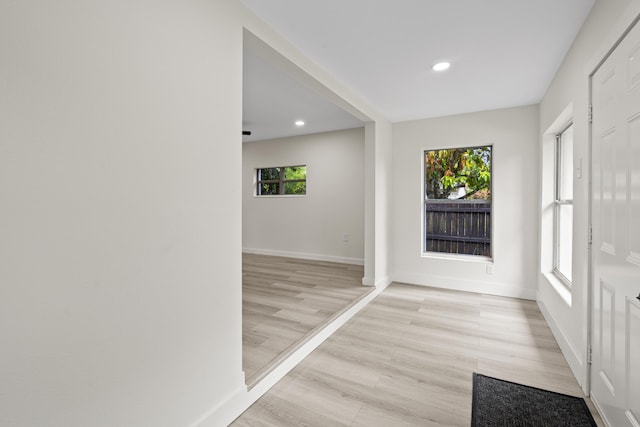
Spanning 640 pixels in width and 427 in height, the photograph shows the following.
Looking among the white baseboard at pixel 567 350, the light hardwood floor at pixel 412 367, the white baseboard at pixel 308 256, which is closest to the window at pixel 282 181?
the white baseboard at pixel 308 256

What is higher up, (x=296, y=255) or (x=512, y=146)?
(x=512, y=146)

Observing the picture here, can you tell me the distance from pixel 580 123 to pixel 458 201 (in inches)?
90.1

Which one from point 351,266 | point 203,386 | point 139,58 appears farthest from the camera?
point 351,266

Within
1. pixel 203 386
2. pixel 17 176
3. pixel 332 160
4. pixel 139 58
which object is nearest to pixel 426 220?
pixel 332 160

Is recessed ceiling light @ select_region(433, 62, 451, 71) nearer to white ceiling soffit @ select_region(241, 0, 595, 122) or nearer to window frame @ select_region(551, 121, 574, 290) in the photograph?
white ceiling soffit @ select_region(241, 0, 595, 122)

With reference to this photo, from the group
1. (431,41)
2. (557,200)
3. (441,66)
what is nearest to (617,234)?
(431,41)

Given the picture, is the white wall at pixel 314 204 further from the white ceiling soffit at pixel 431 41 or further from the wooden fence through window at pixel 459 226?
the white ceiling soffit at pixel 431 41

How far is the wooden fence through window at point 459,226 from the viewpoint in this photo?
167 inches

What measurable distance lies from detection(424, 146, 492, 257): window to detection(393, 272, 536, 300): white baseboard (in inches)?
17.6

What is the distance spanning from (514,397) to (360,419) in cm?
102

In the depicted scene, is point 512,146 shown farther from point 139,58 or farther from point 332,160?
point 139,58

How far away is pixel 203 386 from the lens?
156cm

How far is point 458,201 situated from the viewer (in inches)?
170

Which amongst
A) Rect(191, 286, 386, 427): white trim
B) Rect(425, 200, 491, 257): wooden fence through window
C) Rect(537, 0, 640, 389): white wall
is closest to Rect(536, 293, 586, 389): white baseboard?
Rect(537, 0, 640, 389): white wall
